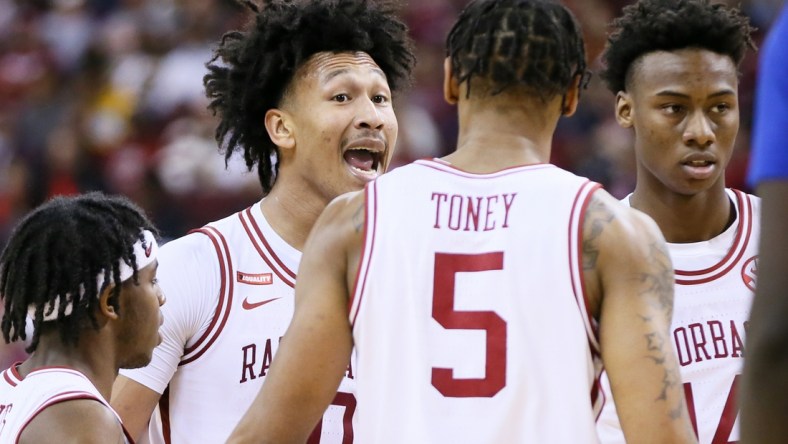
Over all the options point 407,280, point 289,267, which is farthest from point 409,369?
point 289,267

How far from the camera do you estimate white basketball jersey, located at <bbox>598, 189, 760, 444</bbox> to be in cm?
449

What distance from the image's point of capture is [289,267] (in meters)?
4.70

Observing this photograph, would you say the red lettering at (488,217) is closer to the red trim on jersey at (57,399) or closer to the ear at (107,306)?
the red trim on jersey at (57,399)

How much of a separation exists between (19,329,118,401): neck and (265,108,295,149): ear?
1.27 meters

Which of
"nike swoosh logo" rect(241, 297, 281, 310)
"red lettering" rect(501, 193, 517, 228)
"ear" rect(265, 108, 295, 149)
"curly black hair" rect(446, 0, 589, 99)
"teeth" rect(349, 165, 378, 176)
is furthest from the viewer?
"ear" rect(265, 108, 295, 149)

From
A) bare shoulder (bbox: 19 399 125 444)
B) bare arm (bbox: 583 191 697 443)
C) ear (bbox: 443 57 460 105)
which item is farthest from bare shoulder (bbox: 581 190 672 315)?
bare shoulder (bbox: 19 399 125 444)

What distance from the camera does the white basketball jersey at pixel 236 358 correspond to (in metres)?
4.48

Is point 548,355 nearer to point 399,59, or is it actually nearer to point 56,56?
point 399,59

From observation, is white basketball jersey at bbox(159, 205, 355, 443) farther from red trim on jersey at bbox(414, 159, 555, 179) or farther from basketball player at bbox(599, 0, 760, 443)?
red trim on jersey at bbox(414, 159, 555, 179)

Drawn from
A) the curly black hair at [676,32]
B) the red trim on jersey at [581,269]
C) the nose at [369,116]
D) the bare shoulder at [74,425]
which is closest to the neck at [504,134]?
the red trim on jersey at [581,269]

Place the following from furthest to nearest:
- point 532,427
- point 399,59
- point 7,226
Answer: point 7,226
point 399,59
point 532,427

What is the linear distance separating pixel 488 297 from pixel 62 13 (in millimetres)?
11795

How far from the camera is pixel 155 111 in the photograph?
12148mm

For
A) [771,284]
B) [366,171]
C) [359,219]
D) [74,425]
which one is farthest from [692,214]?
→ [771,284]
